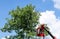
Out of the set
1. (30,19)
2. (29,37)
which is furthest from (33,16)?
(29,37)

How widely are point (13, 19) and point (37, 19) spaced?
487 centimetres

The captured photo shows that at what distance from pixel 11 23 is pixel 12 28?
1.08 meters

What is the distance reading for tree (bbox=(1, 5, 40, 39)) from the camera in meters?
52.7

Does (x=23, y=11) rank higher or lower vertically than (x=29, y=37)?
higher

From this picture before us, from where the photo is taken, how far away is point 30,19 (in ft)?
176

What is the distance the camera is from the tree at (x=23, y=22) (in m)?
52.7

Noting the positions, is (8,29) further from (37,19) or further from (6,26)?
(37,19)

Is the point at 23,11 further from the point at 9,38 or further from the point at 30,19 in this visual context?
the point at 9,38

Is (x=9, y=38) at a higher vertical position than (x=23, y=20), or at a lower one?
lower

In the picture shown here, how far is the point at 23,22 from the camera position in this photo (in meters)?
53.1

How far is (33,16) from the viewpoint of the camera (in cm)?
5425

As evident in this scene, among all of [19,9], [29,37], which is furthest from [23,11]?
[29,37]

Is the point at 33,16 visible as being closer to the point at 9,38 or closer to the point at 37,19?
the point at 37,19

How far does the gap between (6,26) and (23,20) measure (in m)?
3.63
